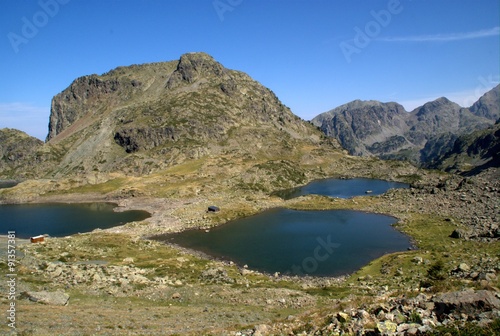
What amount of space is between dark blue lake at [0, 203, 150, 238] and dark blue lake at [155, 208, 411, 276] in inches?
1286

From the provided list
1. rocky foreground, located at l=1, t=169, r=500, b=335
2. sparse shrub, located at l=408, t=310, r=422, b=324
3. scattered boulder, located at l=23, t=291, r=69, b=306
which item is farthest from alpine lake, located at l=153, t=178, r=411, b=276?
sparse shrub, located at l=408, t=310, r=422, b=324

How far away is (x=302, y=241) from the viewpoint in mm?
76375

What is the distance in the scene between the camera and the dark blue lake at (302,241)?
6091 cm

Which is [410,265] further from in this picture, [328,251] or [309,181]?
[309,181]

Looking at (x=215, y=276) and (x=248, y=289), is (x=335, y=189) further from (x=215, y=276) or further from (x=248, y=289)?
(x=248, y=289)

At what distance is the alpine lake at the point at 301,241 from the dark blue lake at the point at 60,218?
105ft

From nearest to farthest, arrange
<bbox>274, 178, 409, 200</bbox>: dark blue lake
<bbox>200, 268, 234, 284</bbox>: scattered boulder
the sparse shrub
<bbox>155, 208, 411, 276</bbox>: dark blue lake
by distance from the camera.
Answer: the sparse shrub, <bbox>200, 268, 234, 284</bbox>: scattered boulder, <bbox>155, 208, 411, 276</bbox>: dark blue lake, <bbox>274, 178, 409, 200</bbox>: dark blue lake

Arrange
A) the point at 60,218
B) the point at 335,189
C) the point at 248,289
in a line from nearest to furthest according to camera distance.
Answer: the point at 248,289 → the point at 60,218 → the point at 335,189

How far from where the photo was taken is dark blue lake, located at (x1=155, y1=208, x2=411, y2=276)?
60.9 m

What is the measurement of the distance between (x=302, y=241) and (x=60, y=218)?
83661mm

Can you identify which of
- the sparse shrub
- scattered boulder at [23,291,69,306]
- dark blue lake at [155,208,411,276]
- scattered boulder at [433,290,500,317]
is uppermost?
scattered boulder at [433,290,500,317]

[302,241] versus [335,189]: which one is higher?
[335,189]

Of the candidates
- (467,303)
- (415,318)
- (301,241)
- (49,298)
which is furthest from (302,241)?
(467,303)

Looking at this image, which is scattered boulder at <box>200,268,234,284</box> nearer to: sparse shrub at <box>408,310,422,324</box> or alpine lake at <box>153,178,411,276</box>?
alpine lake at <box>153,178,411,276</box>
